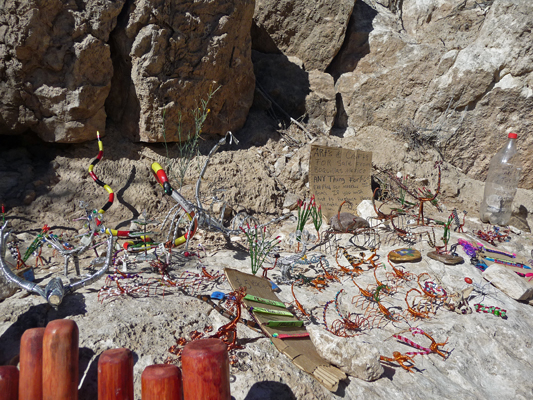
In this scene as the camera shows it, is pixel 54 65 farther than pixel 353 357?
Yes

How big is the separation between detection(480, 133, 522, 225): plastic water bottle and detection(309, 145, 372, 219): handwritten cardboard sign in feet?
5.08

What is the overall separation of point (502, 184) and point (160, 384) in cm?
529

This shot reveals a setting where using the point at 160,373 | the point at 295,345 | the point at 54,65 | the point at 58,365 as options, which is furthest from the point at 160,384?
the point at 54,65

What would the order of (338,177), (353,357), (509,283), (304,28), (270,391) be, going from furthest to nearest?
(304,28)
(338,177)
(509,283)
(353,357)
(270,391)

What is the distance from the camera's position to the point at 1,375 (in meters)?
1.38

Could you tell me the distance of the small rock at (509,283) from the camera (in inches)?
113

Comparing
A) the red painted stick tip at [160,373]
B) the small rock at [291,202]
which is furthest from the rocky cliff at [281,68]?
the red painted stick tip at [160,373]

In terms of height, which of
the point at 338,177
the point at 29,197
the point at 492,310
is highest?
the point at 338,177

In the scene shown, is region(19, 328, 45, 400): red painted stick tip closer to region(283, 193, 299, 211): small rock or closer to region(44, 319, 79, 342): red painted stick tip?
region(44, 319, 79, 342): red painted stick tip

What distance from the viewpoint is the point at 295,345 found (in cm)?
196

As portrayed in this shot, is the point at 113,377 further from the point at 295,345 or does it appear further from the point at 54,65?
the point at 54,65

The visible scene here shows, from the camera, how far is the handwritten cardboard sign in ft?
14.4

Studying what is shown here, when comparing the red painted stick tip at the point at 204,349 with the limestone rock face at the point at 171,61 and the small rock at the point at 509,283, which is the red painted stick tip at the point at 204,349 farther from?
the limestone rock face at the point at 171,61

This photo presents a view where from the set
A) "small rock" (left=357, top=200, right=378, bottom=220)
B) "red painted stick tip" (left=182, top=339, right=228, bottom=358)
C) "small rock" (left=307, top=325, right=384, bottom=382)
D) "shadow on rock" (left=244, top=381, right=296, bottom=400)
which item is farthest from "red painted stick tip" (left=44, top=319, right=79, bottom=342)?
"small rock" (left=357, top=200, right=378, bottom=220)
